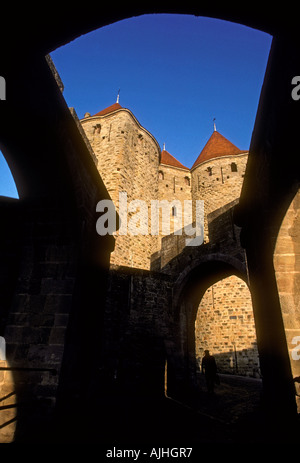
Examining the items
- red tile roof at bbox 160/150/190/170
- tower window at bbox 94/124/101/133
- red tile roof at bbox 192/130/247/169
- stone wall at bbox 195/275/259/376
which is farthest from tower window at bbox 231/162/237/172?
tower window at bbox 94/124/101/133

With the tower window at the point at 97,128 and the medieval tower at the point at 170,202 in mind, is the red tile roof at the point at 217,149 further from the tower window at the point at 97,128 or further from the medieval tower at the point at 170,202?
the tower window at the point at 97,128

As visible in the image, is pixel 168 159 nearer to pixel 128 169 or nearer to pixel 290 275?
pixel 128 169

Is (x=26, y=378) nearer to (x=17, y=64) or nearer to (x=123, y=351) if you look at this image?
(x=17, y=64)

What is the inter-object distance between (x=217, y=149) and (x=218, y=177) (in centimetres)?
418

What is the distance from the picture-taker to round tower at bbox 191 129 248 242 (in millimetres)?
18391

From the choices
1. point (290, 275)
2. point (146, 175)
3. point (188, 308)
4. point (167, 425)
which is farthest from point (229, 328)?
point (146, 175)

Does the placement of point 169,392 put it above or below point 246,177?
below

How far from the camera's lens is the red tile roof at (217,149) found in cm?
2143

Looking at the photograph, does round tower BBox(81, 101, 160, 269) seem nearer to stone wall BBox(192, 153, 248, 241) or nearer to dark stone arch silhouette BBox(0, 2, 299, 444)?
stone wall BBox(192, 153, 248, 241)

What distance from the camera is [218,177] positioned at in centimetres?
1947

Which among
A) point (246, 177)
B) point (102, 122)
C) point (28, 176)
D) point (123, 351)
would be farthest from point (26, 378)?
point (102, 122)

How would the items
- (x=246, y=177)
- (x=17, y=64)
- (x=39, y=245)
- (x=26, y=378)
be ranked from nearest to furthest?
(x=17, y=64), (x=26, y=378), (x=39, y=245), (x=246, y=177)

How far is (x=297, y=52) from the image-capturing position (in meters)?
1.91
